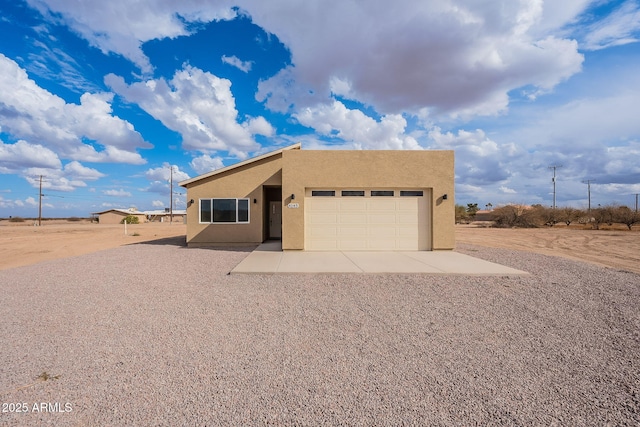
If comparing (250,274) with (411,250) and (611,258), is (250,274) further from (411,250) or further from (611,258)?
(611,258)

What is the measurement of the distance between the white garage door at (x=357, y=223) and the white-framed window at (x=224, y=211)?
341 centimetres

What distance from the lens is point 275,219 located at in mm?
16281

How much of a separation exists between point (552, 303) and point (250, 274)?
651 centimetres

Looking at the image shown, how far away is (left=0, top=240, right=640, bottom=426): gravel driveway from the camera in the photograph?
8.86ft

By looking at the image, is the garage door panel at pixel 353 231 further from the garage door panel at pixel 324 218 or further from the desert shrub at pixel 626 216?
the desert shrub at pixel 626 216

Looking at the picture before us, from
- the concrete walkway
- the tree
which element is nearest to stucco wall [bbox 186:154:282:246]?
the concrete walkway

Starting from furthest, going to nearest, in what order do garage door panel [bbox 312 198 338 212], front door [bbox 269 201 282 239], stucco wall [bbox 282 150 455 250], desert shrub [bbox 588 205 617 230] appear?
desert shrub [bbox 588 205 617 230], front door [bbox 269 201 282 239], garage door panel [bbox 312 198 338 212], stucco wall [bbox 282 150 455 250]

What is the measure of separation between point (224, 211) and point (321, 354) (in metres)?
11.1

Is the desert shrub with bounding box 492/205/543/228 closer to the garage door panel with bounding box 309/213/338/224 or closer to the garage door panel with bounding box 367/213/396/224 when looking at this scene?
the garage door panel with bounding box 367/213/396/224

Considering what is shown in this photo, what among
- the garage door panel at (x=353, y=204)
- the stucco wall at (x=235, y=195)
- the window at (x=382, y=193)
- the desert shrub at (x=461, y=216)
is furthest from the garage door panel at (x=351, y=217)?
the desert shrub at (x=461, y=216)

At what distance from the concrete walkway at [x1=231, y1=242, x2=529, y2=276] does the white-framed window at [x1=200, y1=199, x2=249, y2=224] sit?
2786mm

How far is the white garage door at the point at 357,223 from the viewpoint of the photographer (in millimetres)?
12031

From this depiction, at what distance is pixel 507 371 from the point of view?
10.9ft

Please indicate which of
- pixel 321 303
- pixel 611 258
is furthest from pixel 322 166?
pixel 611 258
